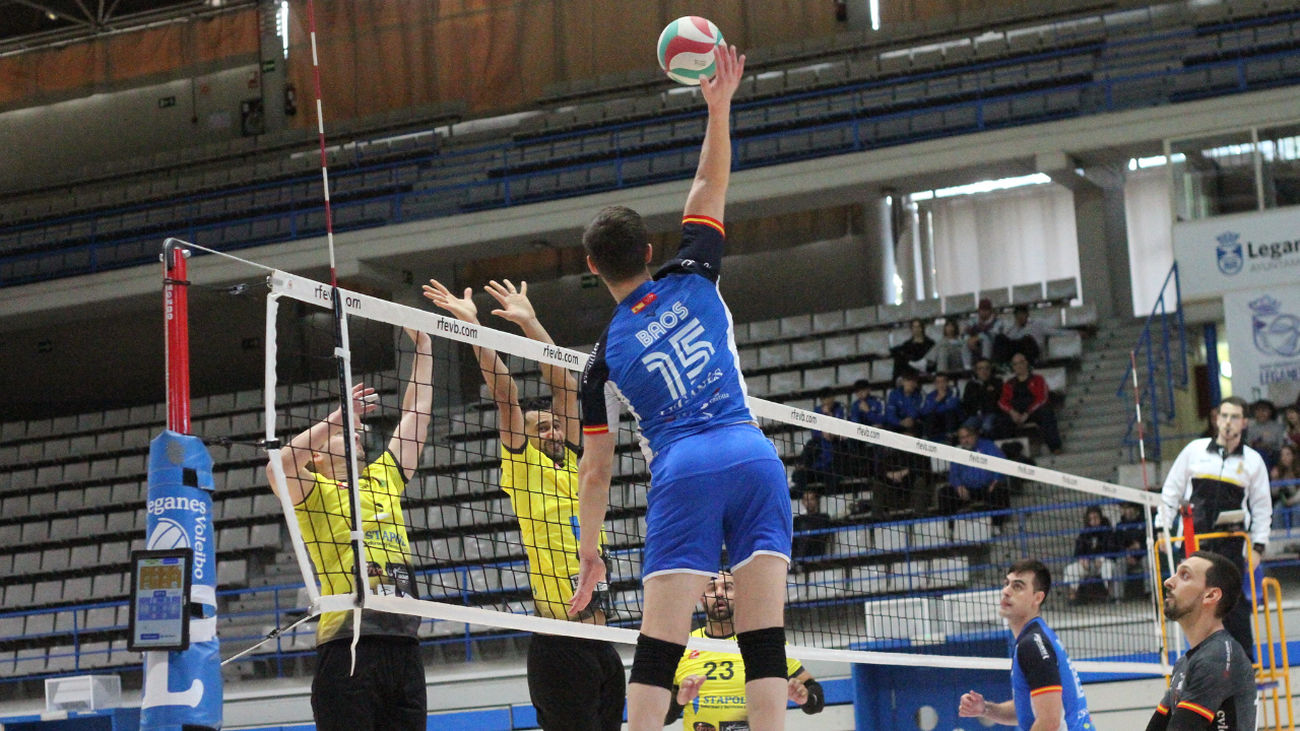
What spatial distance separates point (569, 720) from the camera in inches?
207

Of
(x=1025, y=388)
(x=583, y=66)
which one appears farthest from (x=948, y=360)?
(x=583, y=66)

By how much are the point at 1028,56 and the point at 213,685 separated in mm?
16975

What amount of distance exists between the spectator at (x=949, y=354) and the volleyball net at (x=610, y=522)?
1173 millimetres

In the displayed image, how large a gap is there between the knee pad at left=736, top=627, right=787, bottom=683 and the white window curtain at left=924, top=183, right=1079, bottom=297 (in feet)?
64.3

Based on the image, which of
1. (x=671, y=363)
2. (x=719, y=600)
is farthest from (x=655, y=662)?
(x=719, y=600)

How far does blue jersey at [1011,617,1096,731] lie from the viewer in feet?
21.6

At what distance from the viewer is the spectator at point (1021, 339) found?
1691 centimetres

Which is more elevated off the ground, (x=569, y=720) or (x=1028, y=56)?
(x=1028, y=56)

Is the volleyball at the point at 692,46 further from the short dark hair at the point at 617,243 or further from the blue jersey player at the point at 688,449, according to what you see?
the short dark hair at the point at 617,243

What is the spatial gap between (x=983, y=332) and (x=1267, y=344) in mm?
3305

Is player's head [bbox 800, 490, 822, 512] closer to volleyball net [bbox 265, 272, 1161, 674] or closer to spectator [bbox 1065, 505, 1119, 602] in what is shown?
volleyball net [bbox 265, 272, 1161, 674]

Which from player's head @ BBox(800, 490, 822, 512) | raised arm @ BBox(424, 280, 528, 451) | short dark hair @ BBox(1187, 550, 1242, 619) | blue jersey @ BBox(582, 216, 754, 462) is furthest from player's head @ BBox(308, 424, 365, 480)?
player's head @ BBox(800, 490, 822, 512)

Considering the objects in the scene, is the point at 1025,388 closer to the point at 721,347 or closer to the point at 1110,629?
the point at 1110,629

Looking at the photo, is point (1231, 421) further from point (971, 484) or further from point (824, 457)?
point (824, 457)
